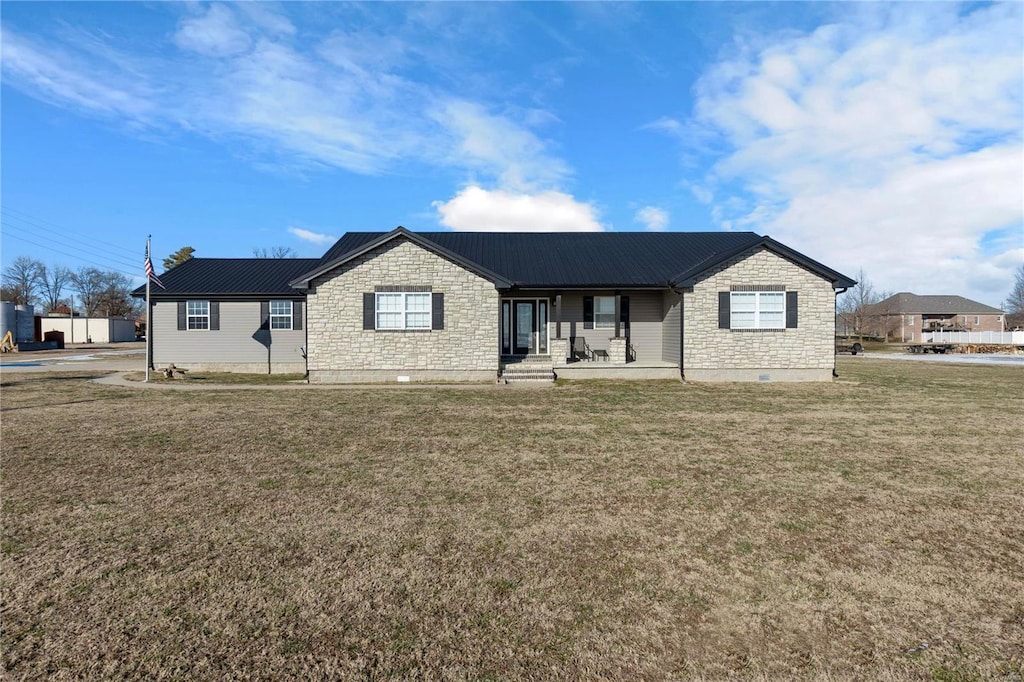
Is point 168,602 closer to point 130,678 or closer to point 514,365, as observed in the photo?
point 130,678

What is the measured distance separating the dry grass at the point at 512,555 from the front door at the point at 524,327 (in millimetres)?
11487

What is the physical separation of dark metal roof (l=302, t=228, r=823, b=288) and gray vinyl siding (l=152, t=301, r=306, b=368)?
3.46 meters

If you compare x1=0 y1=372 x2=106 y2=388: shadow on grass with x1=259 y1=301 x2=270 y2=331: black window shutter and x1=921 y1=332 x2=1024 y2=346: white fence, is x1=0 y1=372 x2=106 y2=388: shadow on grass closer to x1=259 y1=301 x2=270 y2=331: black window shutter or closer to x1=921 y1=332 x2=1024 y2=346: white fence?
x1=259 y1=301 x2=270 y2=331: black window shutter

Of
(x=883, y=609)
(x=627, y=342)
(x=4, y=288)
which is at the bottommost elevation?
(x=883, y=609)

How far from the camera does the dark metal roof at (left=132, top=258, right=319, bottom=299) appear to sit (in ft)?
69.8

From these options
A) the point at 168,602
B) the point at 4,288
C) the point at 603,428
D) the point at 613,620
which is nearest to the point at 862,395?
the point at 603,428

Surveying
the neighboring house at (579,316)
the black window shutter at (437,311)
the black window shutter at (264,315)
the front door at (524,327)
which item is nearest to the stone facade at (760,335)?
the neighboring house at (579,316)

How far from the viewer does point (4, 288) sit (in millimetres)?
80500

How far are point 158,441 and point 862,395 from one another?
1668 cm

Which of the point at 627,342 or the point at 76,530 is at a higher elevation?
the point at 627,342

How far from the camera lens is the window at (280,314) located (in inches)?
840

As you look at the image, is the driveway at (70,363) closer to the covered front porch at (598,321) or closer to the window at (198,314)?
the window at (198,314)

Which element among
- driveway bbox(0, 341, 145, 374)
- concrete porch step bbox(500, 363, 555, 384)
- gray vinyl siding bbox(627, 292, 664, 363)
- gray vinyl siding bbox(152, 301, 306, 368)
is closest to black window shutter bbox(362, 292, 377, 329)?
concrete porch step bbox(500, 363, 555, 384)

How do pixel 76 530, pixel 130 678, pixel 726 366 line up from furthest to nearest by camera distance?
pixel 726 366, pixel 76 530, pixel 130 678
